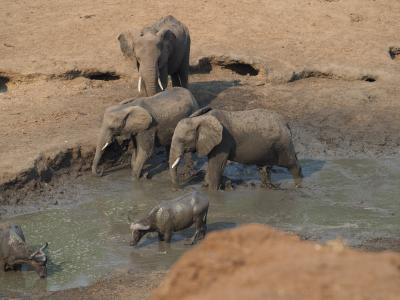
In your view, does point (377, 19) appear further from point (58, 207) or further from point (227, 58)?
point (58, 207)

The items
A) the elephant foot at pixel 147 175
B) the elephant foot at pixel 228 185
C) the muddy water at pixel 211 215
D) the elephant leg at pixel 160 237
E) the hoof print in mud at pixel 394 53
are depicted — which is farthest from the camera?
the hoof print in mud at pixel 394 53

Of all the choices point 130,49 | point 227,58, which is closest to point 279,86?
point 227,58

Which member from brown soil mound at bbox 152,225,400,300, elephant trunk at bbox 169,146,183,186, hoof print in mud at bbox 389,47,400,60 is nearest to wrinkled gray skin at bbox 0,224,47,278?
elephant trunk at bbox 169,146,183,186

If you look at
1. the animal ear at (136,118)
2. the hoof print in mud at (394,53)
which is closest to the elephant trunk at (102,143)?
the animal ear at (136,118)

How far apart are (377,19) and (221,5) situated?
3.58 m

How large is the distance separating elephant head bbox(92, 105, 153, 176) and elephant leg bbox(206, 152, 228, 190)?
122cm

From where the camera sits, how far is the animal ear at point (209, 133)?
1488 centimetres

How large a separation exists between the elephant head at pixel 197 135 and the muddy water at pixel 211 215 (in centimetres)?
75

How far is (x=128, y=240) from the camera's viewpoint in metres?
13.2

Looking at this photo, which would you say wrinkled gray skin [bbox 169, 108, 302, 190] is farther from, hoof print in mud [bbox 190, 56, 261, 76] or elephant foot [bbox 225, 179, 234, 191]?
hoof print in mud [bbox 190, 56, 261, 76]

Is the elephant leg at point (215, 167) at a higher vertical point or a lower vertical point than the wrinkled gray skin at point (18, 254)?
lower

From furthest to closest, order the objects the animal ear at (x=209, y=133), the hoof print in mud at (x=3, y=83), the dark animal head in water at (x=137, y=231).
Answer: the hoof print in mud at (x=3, y=83)
the animal ear at (x=209, y=133)
the dark animal head in water at (x=137, y=231)

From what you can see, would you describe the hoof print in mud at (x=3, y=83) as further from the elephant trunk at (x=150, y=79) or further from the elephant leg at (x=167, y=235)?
the elephant leg at (x=167, y=235)

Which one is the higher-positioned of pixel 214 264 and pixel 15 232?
pixel 214 264
